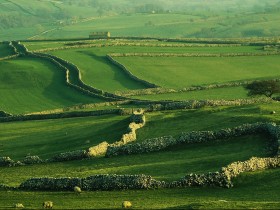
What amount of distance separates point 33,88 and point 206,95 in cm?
3370

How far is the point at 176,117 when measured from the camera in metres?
64.2

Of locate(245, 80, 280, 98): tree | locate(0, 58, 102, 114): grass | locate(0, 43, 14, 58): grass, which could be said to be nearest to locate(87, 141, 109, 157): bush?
locate(245, 80, 280, 98): tree

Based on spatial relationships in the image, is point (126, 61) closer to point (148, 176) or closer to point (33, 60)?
point (33, 60)

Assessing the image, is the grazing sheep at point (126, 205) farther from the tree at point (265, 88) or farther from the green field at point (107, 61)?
the green field at point (107, 61)

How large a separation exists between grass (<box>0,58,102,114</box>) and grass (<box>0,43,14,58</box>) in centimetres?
915

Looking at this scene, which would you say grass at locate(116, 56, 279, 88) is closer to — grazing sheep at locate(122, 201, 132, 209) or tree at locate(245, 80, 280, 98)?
tree at locate(245, 80, 280, 98)

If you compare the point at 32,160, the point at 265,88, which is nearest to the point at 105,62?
the point at 265,88

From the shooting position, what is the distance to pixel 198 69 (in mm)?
118562

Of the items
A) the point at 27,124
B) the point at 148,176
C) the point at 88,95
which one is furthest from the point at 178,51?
the point at 148,176

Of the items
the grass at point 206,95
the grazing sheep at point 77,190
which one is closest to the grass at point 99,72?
the grass at point 206,95

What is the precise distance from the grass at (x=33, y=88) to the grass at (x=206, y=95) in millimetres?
9990

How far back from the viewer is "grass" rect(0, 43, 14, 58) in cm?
13712

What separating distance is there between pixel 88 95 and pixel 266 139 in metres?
54.5

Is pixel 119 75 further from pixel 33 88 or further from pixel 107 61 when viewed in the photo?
pixel 33 88
